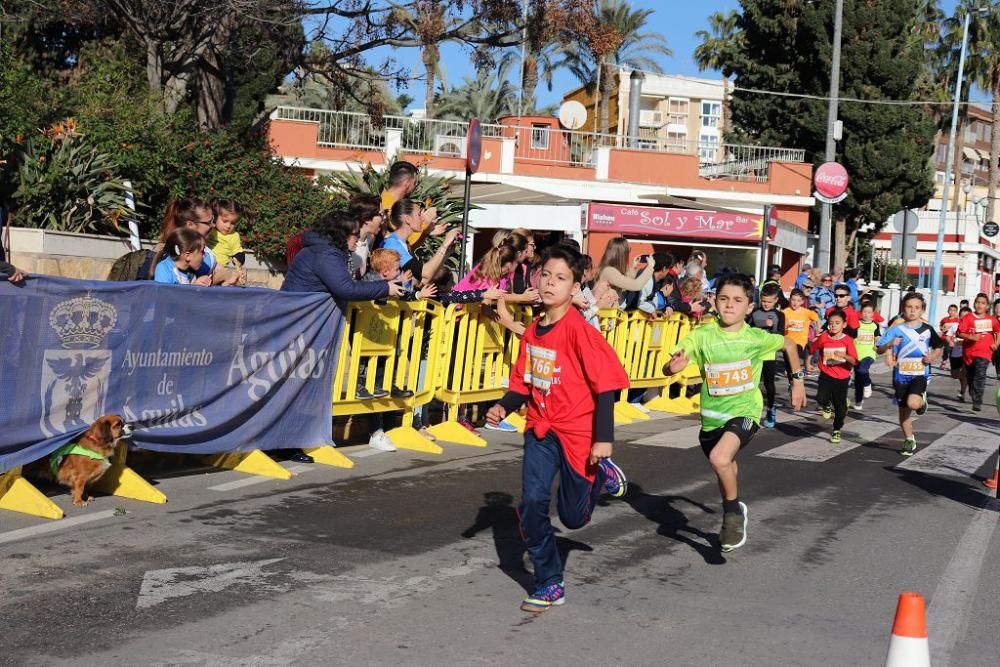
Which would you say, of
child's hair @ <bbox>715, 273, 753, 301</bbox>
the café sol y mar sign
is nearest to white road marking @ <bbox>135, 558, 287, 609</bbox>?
child's hair @ <bbox>715, 273, 753, 301</bbox>

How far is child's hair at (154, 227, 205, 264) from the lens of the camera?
9.23m

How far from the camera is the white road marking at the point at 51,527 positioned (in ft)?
22.1

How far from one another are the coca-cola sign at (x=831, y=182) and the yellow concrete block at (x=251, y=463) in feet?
91.5

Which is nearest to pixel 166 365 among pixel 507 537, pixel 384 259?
pixel 384 259

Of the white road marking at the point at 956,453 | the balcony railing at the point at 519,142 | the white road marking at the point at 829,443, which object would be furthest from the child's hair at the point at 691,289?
the balcony railing at the point at 519,142

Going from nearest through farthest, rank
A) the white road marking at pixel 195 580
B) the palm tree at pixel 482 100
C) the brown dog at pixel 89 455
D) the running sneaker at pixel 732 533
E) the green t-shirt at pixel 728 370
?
the white road marking at pixel 195 580 → the running sneaker at pixel 732 533 → the green t-shirt at pixel 728 370 → the brown dog at pixel 89 455 → the palm tree at pixel 482 100

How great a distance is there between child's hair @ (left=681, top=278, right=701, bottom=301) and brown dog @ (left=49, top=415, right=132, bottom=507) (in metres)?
10.3

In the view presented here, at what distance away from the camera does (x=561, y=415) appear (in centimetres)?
607

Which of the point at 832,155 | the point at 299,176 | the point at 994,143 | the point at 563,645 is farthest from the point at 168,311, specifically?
the point at 994,143

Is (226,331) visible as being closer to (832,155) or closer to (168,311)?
(168,311)

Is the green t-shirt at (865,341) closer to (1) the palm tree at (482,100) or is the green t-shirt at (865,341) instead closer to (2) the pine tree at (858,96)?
(2) the pine tree at (858,96)

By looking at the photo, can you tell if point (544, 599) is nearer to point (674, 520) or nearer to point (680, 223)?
point (674, 520)

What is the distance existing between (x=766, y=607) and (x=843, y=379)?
8148 mm

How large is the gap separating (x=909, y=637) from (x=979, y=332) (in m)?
17.3
